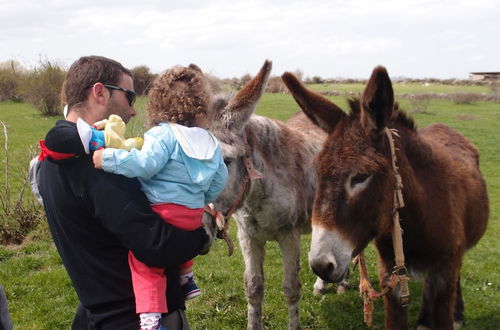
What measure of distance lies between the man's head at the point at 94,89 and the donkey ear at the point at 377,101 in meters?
1.27

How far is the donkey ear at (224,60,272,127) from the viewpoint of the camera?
3291 millimetres

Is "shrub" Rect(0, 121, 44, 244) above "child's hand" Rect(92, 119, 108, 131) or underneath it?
underneath

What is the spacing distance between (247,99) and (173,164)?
1412mm

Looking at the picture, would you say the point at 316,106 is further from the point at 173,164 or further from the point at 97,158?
the point at 97,158

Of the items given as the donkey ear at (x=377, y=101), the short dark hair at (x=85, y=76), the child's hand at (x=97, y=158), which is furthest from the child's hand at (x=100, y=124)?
the donkey ear at (x=377, y=101)

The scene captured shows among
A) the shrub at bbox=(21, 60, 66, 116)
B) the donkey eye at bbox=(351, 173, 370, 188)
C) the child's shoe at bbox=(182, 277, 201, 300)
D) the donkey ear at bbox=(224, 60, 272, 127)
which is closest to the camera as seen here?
the child's shoe at bbox=(182, 277, 201, 300)

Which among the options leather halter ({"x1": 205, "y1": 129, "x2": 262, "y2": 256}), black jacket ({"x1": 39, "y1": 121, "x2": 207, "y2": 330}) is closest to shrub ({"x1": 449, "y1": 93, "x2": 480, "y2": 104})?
leather halter ({"x1": 205, "y1": 129, "x2": 262, "y2": 256})

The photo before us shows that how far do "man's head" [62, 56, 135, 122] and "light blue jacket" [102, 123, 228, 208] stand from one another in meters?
0.24

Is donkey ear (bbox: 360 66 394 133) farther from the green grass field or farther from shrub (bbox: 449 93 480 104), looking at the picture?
shrub (bbox: 449 93 480 104)

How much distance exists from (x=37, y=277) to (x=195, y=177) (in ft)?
15.4

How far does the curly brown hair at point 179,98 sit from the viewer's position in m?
2.21

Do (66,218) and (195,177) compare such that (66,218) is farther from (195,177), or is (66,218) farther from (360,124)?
(360,124)

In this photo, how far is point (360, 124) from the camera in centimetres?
257

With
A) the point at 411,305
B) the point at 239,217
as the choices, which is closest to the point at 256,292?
the point at 239,217
